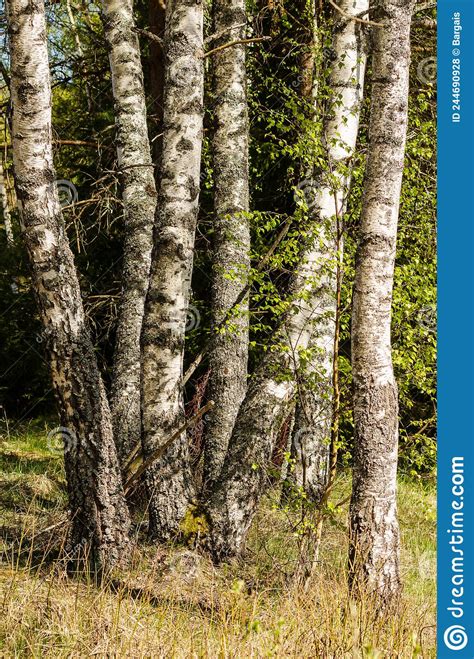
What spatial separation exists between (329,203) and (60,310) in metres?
2.17

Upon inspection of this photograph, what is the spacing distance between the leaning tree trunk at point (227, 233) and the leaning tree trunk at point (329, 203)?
60 cm

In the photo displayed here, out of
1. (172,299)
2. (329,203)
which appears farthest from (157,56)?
(172,299)

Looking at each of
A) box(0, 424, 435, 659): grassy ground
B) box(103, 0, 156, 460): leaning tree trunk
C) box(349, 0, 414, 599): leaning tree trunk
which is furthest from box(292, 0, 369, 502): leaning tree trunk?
box(103, 0, 156, 460): leaning tree trunk

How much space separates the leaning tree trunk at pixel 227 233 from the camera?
257 inches

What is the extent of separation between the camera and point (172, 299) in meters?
5.13

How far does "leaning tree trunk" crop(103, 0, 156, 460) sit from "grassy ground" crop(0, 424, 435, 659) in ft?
3.53

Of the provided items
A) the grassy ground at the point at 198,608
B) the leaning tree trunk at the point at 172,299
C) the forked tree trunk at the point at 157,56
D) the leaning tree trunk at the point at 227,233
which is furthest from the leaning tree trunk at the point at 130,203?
the leaning tree trunk at the point at 172,299

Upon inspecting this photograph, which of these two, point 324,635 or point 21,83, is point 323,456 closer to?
point 324,635

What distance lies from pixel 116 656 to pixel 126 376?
372 centimetres

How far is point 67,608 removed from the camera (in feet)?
12.4

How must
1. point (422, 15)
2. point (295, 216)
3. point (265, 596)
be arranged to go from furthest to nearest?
point (422, 15), point (295, 216), point (265, 596)

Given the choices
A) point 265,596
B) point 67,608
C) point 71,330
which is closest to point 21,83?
point 71,330

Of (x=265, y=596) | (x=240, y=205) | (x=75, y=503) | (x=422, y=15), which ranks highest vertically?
(x=422, y=15)

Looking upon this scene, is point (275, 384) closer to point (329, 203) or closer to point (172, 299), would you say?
point (172, 299)
